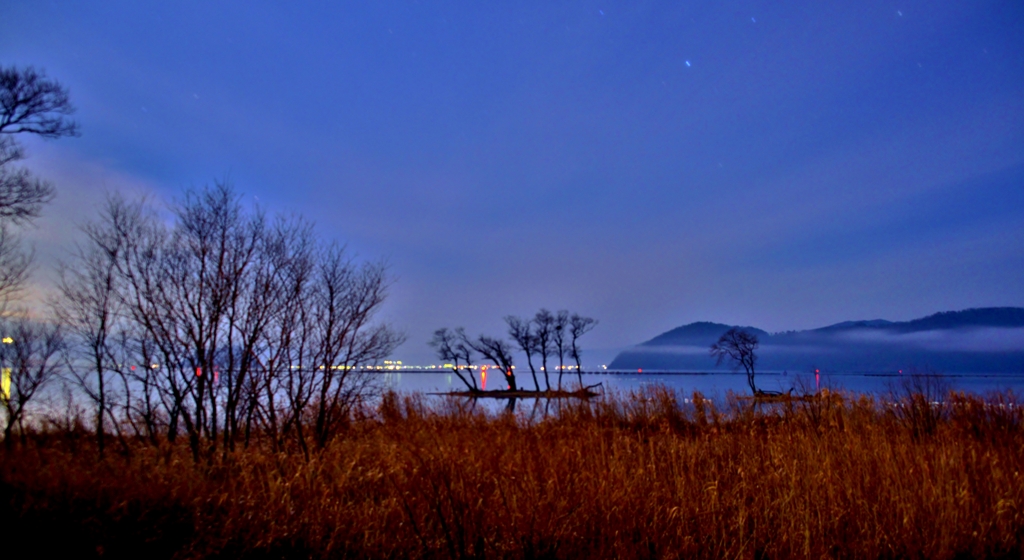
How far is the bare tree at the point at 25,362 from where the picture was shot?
1078cm

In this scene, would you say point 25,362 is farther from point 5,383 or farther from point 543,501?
point 543,501

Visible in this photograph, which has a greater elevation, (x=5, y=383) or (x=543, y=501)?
(x=5, y=383)

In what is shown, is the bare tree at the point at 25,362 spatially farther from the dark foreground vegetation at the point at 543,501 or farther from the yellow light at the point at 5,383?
the dark foreground vegetation at the point at 543,501

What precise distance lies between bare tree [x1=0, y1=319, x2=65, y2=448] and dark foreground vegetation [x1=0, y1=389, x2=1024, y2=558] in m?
4.05

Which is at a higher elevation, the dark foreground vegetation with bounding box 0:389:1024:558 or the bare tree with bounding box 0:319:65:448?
the bare tree with bounding box 0:319:65:448

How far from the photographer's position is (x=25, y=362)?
11.4m

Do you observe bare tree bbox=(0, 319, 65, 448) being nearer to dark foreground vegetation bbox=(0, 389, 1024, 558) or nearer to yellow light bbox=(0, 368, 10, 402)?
yellow light bbox=(0, 368, 10, 402)

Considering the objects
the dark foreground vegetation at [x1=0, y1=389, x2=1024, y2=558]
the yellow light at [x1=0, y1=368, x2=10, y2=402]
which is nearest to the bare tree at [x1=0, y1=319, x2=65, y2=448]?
the yellow light at [x1=0, y1=368, x2=10, y2=402]

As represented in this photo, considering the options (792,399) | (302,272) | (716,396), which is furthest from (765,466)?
(302,272)

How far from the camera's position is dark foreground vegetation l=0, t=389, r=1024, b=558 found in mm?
4465

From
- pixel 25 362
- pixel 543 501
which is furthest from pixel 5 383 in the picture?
pixel 543 501

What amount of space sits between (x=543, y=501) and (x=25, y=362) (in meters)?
12.1

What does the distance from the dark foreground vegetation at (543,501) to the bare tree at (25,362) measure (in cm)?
405

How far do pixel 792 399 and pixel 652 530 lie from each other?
20.4ft
